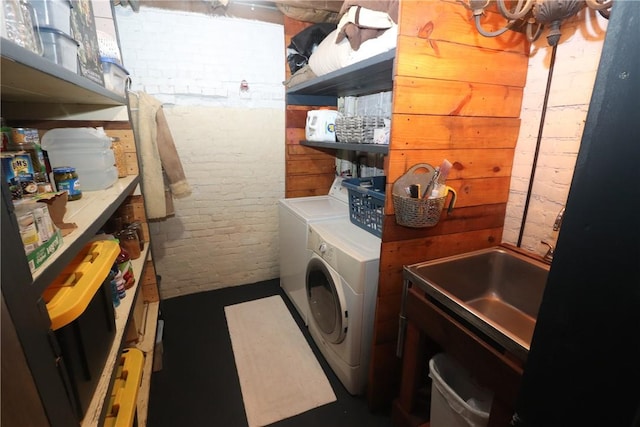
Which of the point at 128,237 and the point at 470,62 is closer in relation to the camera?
the point at 470,62

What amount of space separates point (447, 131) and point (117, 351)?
157cm

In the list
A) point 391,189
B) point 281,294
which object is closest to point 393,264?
point 391,189

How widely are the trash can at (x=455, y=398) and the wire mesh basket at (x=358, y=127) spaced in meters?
1.23

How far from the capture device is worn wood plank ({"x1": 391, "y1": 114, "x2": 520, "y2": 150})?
1.22 metres

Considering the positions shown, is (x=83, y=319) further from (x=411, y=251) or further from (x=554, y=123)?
(x=554, y=123)

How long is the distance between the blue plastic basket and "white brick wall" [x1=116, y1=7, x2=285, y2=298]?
3.32ft

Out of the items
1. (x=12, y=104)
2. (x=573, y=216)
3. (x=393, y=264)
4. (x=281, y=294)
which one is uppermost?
(x=12, y=104)

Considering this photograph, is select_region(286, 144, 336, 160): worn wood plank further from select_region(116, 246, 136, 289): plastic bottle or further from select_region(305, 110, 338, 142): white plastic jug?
select_region(116, 246, 136, 289): plastic bottle

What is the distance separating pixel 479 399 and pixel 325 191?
207 cm

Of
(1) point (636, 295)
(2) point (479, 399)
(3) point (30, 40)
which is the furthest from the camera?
(2) point (479, 399)

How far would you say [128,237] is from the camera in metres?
1.71

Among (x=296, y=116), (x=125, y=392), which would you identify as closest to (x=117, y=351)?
(x=125, y=392)

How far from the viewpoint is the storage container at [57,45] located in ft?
2.78

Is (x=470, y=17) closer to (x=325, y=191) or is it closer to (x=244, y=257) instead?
(x=325, y=191)
